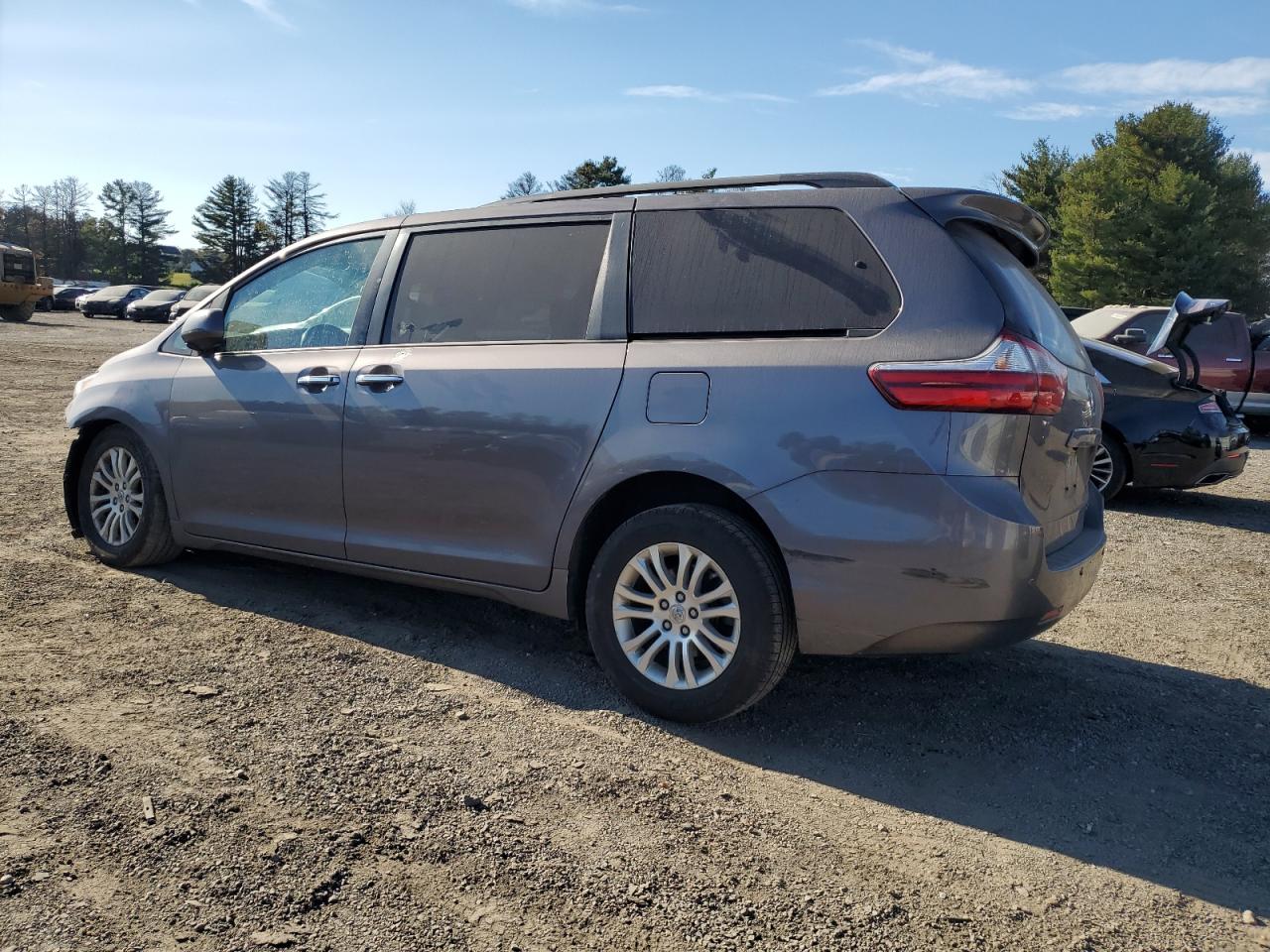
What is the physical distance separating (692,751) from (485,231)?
7.60 ft

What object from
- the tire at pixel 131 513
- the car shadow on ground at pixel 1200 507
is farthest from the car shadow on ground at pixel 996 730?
the car shadow on ground at pixel 1200 507

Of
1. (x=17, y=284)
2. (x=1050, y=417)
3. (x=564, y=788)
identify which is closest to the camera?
(x=564, y=788)

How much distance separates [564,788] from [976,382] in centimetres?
177

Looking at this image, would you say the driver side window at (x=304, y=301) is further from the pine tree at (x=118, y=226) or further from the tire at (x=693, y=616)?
the pine tree at (x=118, y=226)

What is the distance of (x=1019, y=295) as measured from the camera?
3.33 m

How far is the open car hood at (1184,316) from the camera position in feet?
25.4

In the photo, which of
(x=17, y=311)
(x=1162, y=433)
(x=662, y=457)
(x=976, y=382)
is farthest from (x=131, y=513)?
(x=17, y=311)

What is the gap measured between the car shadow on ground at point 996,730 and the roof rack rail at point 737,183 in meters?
1.92

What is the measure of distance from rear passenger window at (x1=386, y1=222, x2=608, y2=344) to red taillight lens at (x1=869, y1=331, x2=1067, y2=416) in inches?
49.9

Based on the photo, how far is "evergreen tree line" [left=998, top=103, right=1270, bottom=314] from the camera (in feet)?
146

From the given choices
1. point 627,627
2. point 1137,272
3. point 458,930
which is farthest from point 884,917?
point 1137,272

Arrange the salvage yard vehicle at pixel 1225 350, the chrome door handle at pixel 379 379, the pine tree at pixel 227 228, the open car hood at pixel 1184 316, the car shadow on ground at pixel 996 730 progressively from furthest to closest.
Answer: the pine tree at pixel 227 228, the salvage yard vehicle at pixel 1225 350, the open car hood at pixel 1184 316, the chrome door handle at pixel 379 379, the car shadow on ground at pixel 996 730

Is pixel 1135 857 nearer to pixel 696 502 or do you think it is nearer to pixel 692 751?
pixel 692 751

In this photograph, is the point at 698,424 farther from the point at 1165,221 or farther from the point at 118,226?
the point at 118,226
